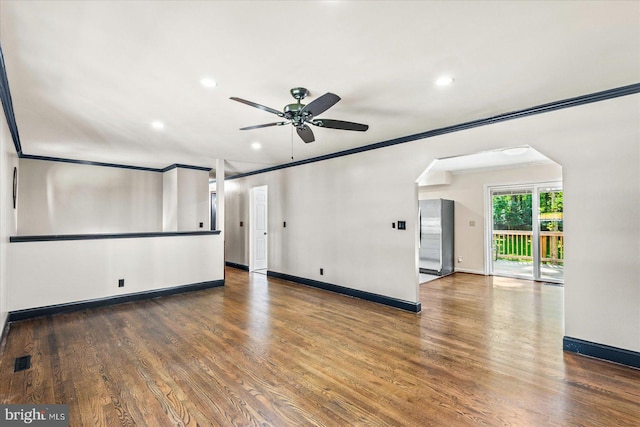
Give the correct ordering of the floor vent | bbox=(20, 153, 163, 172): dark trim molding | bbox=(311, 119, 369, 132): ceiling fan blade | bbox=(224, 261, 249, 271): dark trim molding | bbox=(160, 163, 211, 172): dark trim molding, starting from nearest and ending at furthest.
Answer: the floor vent < bbox=(311, 119, 369, 132): ceiling fan blade < bbox=(20, 153, 163, 172): dark trim molding < bbox=(160, 163, 211, 172): dark trim molding < bbox=(224, 261, 249, 271): dark trim molding

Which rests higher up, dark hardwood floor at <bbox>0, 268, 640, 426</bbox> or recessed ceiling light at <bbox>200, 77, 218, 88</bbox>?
recessed ceiling light at <bbox>200, 77, 218, 88</bbox>

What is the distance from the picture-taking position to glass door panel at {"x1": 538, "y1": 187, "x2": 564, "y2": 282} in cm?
585

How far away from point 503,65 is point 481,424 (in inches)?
96.9

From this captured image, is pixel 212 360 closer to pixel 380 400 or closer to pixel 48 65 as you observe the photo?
pixel 380 400

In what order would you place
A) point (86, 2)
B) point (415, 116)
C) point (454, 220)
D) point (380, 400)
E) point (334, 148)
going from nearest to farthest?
point (86, 2), point (380, 400), point (415, 116), point (334, 148), point (454, 220)

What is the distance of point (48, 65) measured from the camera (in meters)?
2.23

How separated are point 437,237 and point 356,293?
285 centimetres

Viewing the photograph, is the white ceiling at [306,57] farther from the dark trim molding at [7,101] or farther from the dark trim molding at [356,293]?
the dark trim molding at [356,293]

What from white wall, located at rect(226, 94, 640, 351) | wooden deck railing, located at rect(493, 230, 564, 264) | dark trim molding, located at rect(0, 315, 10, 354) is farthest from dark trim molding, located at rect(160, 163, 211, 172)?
wooden deck railing, located at rect(493, 230, 564, 264)

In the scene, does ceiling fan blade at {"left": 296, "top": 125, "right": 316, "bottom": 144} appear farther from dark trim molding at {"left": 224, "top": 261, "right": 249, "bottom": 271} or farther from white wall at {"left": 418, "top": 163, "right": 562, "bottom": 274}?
white wall at {"left": 418, "top": 163, "right": 562, "bottom": 274}

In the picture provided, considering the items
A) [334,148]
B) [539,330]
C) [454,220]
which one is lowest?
[539,330]

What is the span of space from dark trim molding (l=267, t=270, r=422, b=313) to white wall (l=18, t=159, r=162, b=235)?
325cm

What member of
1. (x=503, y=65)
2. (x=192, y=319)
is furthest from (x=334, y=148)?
(x=192, y=319)

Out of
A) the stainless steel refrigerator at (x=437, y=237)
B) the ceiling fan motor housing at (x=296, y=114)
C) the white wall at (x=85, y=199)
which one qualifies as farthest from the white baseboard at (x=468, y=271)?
the white wall at (x=85, y=199)
